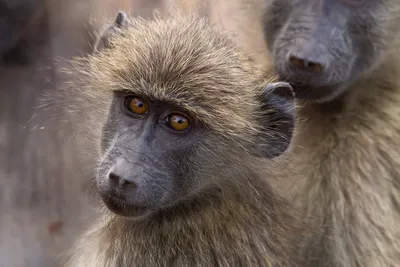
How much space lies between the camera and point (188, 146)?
7.22 feet

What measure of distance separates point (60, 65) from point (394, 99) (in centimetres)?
132

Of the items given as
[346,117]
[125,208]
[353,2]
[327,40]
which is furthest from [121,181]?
[353,2]

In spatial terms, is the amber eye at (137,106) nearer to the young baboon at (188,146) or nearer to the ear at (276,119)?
Result: the young baboon at (188,146)

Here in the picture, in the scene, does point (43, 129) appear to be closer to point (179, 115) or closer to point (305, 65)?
point (179, 115)

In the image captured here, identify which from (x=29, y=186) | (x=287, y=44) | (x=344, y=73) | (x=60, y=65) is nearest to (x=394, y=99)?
(x=344, y=73)

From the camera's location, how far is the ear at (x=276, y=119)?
2232 millimetres

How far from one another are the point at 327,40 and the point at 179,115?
655 mm

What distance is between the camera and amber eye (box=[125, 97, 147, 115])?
2.19m

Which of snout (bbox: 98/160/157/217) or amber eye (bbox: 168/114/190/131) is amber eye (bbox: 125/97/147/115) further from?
snout (bbox: 98/160/157/217)

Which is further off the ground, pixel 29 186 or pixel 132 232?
pixel 132 232

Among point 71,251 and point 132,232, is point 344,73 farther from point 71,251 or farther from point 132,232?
point 71,251

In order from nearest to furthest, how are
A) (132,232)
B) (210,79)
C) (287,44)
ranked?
(210,79)
(132,232)
(287,44)

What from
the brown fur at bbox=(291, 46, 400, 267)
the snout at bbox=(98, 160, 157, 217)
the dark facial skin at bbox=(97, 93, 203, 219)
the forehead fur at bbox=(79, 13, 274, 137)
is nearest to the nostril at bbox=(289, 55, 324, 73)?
the forehead fur at bbox=(79, 13, 274, 137)

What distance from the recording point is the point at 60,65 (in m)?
Result: 2.84
